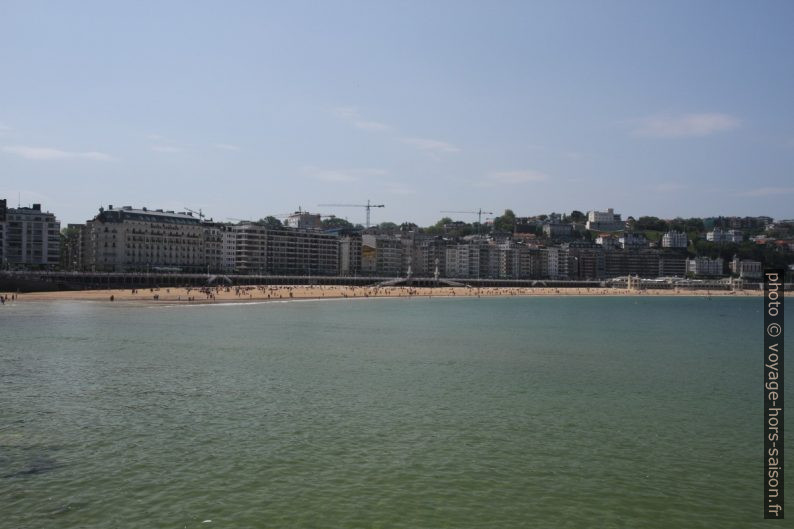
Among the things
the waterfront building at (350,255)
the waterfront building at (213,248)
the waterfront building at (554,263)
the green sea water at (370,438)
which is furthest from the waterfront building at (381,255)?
Result: the green sea water at (370,438)

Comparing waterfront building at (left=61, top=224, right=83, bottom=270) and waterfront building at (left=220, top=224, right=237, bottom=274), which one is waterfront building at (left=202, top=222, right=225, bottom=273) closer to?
waterfront building at (left=220, top=224, right=237, bottom=274)

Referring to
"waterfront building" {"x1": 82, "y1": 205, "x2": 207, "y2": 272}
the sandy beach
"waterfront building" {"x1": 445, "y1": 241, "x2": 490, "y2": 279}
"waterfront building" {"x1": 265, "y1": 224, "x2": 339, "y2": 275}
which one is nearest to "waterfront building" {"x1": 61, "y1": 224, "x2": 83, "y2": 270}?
"waterfront building" {"x1": 82, "y1": 205, "x2": 207, "y2": 272}

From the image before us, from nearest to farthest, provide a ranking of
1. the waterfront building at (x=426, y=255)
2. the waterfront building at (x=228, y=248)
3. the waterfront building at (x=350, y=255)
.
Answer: the waterfront building at (x=228, y=248), the waterfront building at (x=350, y=255), the waterfront building at (x=426, y=255)

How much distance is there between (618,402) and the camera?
22828 mm

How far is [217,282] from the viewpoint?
116m

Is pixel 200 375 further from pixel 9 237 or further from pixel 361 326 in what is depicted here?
pixel 9 237

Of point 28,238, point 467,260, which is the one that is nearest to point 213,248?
point 28,238

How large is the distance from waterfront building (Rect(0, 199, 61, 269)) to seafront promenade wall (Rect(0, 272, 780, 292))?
18500 mm

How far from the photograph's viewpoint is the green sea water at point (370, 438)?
40.8 feet

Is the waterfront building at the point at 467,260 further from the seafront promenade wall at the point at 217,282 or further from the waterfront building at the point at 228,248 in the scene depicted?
the waterfront building at the point at 228,248

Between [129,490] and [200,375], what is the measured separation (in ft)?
44.7

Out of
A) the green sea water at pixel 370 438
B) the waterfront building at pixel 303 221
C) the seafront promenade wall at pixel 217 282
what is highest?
the waterfront building at pixel 303 221

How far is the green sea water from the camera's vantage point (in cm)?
1245

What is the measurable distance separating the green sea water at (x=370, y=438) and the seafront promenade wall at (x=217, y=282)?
6076 cm
